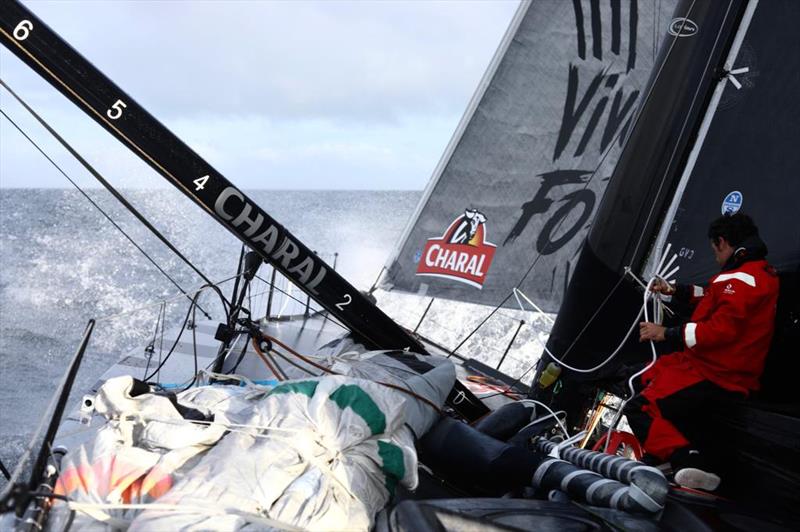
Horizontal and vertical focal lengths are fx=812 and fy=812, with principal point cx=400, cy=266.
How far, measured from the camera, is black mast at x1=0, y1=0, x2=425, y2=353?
2.52m

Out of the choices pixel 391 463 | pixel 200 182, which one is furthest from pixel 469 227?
pixel 391 463

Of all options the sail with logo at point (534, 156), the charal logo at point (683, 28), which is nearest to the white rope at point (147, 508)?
the charal logo at point (683, 28)

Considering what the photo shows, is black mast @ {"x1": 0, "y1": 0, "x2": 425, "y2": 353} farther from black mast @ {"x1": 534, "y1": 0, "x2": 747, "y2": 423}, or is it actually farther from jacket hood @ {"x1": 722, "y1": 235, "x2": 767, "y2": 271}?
jacket hood @ {"x1": 722, "y1": 235, "x2": 767, "y2": 271}

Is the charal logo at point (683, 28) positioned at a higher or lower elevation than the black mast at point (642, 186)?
higher

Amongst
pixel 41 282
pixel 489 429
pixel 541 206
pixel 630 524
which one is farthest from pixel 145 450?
pixel 41 282

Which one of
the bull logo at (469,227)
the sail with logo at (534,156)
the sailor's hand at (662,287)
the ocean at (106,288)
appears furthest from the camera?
the ocean at (106,288)

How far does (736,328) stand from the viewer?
270 cm

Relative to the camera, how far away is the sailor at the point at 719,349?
2686 millimetres

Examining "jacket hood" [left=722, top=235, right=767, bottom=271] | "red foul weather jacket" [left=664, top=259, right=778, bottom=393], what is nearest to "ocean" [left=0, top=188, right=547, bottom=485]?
"red foul weather jacket" [left=664, top=259, right=778, bottom=393]

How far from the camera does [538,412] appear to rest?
359 centimetres

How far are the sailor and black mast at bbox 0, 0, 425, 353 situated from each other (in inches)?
45.2

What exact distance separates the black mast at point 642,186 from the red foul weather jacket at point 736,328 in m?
0.75

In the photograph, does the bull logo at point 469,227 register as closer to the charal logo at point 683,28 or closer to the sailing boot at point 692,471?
the charal logo at point 683,28

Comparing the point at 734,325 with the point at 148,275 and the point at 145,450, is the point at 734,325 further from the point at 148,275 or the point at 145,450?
the point at 148,275
